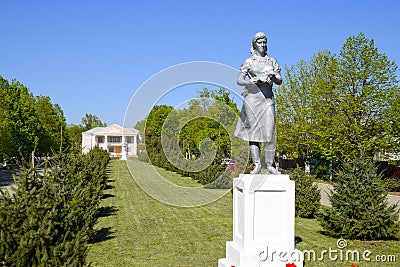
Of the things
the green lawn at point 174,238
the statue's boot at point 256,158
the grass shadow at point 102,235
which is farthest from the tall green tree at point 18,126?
the statue's boot at point 256,158

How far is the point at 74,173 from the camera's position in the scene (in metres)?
11.2

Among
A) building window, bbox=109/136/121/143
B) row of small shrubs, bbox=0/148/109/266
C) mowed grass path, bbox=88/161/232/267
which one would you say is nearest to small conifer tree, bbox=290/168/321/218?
mowed grass path, bbox=88/161/232/267

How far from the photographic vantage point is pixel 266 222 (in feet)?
22.5

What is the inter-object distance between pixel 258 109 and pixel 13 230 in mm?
4202

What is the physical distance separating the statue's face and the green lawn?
157 inches

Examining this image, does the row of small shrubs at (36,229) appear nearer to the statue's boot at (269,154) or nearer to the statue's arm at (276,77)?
the statue's boot at (269,154)

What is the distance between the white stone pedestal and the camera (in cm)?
675

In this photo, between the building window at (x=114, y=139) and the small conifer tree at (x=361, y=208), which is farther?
the building window at (x=114, y=139)

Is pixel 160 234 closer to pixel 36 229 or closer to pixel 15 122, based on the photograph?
pixel 36 229

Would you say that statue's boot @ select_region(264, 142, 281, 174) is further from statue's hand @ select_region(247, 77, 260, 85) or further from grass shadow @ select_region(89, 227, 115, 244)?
grass shadow @ select_region(89, 227, 115, 244)

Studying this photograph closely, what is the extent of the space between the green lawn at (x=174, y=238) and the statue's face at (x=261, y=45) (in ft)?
13.1

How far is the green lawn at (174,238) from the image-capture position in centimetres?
838

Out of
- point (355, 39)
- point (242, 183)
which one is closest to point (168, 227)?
point (242, 183)

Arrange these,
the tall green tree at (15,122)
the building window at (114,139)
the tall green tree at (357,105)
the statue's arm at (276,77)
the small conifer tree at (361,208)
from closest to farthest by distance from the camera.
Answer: the statue's arm at (276,77), the small conifer tree at (361,208), the tall green tree at (357,105), the tall green tree at (15,122), the building window at (114,139)
